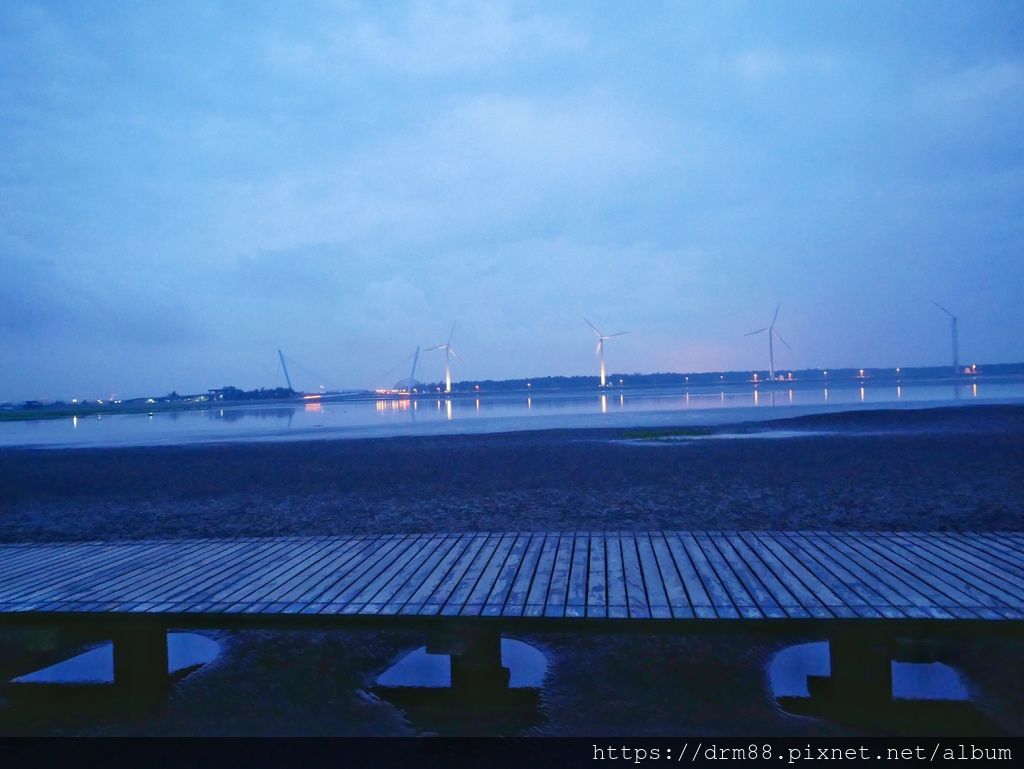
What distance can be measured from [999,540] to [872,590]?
2399 millimetres

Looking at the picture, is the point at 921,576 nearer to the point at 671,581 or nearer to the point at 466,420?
the point at 671,581

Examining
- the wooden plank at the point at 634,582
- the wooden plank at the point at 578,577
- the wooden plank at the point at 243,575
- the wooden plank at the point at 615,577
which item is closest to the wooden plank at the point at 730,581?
the wooden plank at the point at 634,582

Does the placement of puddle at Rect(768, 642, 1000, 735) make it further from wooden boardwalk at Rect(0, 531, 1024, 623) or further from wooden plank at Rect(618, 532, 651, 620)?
wooden plank at Rect(618, 532, 651, 620)

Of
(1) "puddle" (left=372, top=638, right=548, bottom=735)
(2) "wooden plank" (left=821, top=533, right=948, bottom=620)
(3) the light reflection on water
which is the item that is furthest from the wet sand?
(3) the light reflection on water

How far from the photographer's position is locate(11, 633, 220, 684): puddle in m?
5.89

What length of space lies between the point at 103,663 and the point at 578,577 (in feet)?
14.2

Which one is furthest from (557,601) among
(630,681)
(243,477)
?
(243,477)

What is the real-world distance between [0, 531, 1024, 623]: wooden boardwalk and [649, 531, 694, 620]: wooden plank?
0.02 metres

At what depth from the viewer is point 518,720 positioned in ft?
15.8

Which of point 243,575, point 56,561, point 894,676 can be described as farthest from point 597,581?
point 56,561

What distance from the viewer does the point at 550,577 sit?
5.55 meters

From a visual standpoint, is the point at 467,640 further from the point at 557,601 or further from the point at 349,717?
the point at 349,717

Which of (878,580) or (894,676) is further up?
(878,580)

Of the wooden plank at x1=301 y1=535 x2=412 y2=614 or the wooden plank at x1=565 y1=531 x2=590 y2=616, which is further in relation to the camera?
the wooden plank at x1=301 y1=535 x2=412 y2=614
